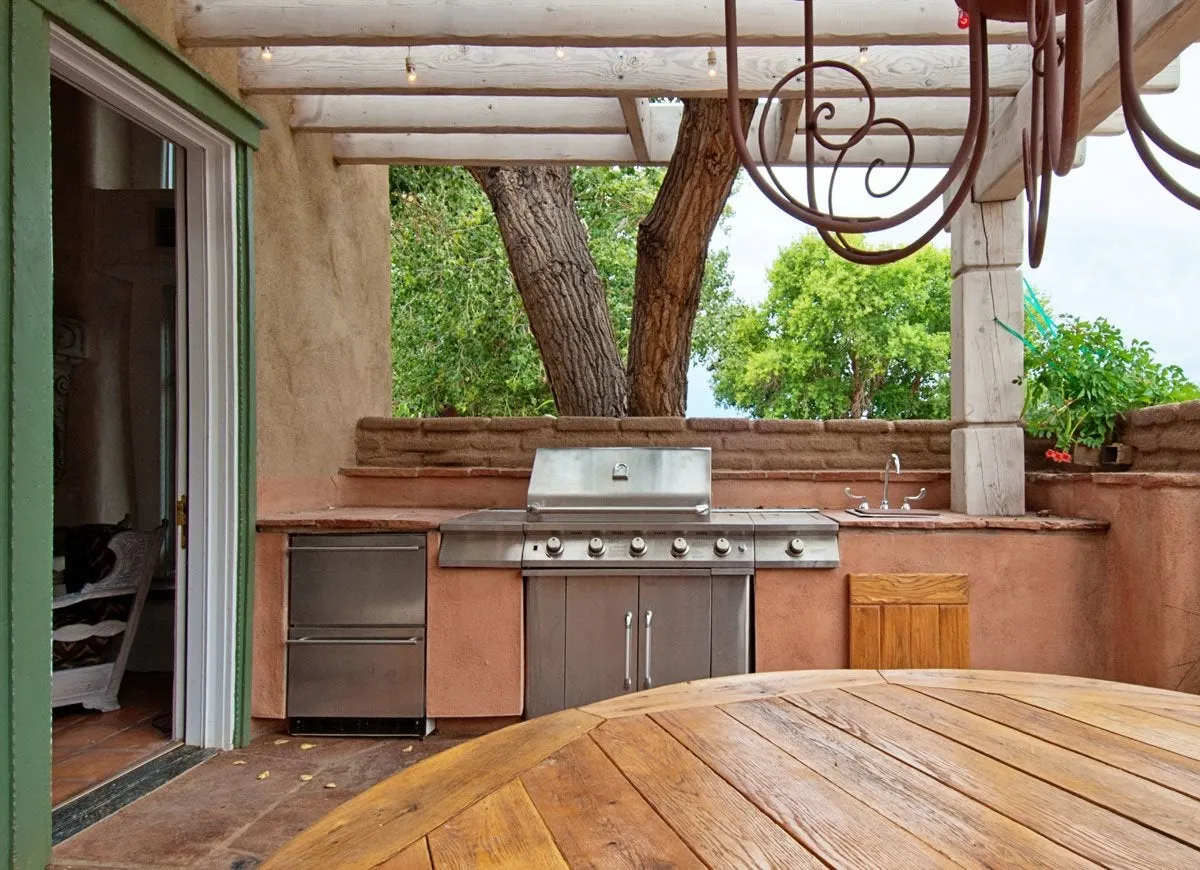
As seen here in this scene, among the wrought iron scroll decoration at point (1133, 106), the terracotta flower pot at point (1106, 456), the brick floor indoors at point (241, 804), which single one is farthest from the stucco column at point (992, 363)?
the wrought iron scroll decoration at point (1133, 106)

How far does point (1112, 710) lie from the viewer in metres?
1.38

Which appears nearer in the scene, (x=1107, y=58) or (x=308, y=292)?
(x=1107, y=58)

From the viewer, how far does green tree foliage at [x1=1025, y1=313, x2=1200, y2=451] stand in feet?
12.0

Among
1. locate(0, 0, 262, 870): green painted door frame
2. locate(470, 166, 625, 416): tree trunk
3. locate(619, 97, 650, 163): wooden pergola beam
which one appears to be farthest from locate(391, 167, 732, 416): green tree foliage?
locate(0, 0, 262, 870): green painted door frame

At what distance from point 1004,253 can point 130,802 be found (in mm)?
3965

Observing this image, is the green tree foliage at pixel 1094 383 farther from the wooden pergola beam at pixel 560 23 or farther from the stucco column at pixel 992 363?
the wooden pergola beam at pixel 560 23

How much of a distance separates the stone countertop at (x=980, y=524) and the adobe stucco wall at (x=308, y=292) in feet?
7.79

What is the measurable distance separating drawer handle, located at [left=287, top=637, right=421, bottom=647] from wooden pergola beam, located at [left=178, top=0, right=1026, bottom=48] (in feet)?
7.30

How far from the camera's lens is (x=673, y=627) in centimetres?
351

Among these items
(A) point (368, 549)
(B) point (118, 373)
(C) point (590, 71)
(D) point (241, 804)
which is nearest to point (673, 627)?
(A) point (368, 549)

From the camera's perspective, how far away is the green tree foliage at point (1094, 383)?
3.66 metres

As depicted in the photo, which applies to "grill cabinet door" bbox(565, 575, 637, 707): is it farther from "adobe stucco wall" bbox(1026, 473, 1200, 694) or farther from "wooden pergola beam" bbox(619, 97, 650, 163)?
"wooden pergola beam" bbox(619, 97, 650, 163)

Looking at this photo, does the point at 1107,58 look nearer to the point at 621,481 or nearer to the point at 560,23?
the point at 560,23

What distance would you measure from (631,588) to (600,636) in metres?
0.23
